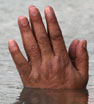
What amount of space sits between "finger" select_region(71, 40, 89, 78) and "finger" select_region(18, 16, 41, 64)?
0.29m

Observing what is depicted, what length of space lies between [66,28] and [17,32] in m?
0.64

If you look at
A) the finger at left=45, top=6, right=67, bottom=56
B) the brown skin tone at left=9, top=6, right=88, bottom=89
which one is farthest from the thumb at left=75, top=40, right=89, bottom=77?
the finger at left=45, top=6, right=67, bottom=56

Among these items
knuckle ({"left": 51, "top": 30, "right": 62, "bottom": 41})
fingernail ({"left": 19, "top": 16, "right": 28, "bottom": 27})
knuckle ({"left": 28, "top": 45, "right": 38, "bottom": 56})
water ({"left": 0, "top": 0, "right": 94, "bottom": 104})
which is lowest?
water ({"left": 0, "top": 0, "right": 94, "bottom": 104})

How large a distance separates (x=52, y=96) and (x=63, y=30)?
137 inches

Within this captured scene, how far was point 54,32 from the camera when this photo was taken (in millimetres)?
4414

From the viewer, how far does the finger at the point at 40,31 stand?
4.36 metres

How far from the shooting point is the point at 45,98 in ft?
14.4

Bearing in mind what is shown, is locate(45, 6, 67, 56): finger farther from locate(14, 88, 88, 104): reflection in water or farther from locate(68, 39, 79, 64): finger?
locate(14, 88, 88, 104): reflection in water

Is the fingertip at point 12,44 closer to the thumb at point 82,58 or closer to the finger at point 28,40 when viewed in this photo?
the finger at point 28,40

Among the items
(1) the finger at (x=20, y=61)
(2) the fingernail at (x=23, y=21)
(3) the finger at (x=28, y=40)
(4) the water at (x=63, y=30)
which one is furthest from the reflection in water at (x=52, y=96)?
(2) the fingernail at (x=23, y=21)

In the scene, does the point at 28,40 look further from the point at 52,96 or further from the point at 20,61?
the point at 52,96

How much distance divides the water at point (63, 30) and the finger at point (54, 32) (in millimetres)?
310

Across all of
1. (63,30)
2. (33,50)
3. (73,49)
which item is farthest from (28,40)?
(63,30)

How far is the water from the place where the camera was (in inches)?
173
